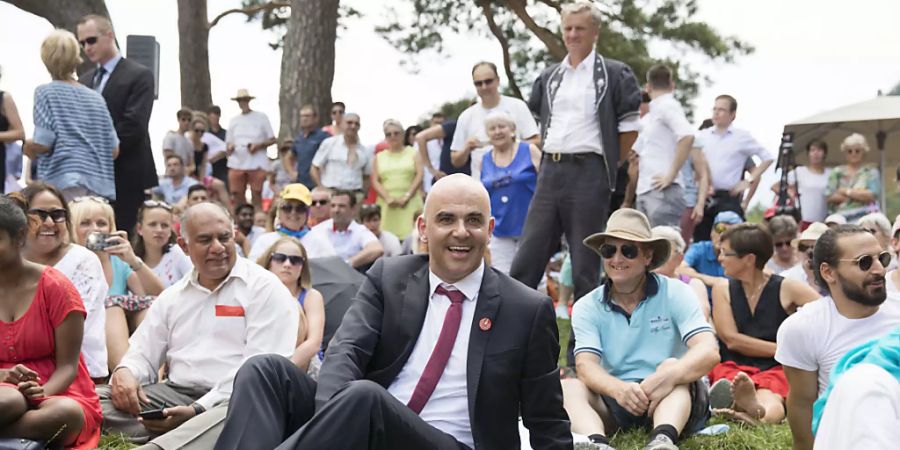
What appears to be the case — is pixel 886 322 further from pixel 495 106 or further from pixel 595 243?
pixel 495 106

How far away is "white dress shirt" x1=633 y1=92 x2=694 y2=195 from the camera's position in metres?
8.38

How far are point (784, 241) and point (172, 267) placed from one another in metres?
4.62

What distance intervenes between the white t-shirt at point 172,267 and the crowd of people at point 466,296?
0.01m

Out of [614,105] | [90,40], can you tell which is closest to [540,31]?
[90,40]

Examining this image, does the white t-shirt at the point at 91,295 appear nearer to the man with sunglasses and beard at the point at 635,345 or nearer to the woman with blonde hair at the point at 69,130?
the woman with blonde hair at the point at 69,130

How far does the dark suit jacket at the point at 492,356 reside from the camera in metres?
3.68

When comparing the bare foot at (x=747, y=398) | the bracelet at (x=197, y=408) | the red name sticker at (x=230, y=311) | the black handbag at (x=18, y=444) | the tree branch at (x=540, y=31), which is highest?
the tree branch at (x=540, y=31)

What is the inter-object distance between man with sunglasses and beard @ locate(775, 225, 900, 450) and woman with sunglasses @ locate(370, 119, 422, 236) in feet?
20.9

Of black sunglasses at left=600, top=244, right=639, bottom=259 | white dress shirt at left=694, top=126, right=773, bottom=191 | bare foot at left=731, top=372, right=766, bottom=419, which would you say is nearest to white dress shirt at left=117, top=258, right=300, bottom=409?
black sunglasses at left=600, top=244, right=639, bottom=259

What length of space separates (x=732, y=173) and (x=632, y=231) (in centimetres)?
468

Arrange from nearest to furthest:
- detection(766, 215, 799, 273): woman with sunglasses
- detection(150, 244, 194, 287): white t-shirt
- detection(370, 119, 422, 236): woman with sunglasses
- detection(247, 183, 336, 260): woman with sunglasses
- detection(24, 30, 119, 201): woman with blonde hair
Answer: detection(150, 244, 194, 287): white t-shirt → detection(24, 30, 119, 201): woman with blonde hair → detection(766, 215, 799, 273): woman with sunglasses → detection(247, 183, 336, 260): woman with sunglasses → detection(370, 119, 422, 236): woman with sunglasses

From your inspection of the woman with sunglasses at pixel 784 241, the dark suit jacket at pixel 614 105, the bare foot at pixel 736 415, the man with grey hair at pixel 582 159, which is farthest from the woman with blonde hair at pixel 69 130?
the woman with sunglasses at pixel 784 241

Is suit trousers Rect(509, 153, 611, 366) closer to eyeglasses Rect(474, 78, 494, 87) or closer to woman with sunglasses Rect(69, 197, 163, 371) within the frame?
eyeglasses Rect(474, 78, 494, 87)

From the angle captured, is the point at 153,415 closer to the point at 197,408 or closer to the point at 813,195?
the point at 197,408
